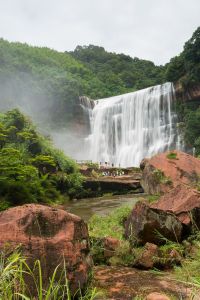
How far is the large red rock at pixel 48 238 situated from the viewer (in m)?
4.18

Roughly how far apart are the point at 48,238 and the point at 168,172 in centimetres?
1273

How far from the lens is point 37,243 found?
13.9 feet

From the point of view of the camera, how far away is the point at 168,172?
16625 mm

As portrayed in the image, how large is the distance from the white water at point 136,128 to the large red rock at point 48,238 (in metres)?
33.6

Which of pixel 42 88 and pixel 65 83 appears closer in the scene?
pixel 42 88

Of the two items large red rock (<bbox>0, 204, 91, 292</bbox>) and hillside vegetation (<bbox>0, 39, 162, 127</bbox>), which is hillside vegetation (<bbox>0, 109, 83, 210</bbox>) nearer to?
large red rock (<bbox>0, 204, 91, 292</bbox>)

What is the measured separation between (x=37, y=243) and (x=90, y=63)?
261 ft

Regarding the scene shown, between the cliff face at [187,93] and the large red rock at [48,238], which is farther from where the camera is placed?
the cliff face at [187,93]

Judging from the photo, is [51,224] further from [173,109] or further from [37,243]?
[173,109]

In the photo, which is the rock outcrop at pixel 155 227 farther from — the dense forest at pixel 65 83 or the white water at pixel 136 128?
the white water at pixel 136 128

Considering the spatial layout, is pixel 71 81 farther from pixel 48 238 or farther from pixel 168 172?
pixel 48 238

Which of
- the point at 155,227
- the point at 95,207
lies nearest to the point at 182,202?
the point at 155,227

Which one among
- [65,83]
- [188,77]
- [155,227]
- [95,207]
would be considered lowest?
[95,207]

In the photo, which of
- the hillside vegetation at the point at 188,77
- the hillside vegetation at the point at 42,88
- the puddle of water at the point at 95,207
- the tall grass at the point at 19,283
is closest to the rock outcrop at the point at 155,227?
the tall grass at the point at 19,283
